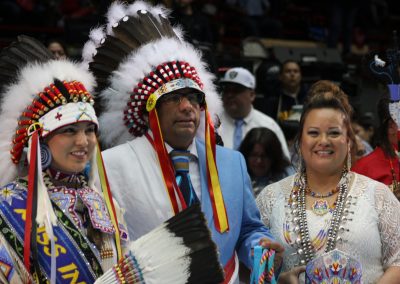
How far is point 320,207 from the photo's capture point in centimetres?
374

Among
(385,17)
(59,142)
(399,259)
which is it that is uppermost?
(385,17)

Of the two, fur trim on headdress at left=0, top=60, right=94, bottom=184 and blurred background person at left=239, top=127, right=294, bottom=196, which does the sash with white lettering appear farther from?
blurred background person at left=239, top=127, right=294, bottom=196

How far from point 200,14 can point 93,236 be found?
19.5 feet

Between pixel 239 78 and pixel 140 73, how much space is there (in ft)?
9.80

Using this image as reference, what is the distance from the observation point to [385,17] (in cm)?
1367

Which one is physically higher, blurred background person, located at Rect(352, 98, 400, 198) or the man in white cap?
the man in white cap

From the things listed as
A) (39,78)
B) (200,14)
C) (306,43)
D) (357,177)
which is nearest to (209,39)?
(200,14)

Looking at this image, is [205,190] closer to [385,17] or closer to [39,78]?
[39,78]

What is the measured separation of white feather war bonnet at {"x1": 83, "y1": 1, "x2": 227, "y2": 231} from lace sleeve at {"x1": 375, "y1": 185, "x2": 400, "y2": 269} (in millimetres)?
723

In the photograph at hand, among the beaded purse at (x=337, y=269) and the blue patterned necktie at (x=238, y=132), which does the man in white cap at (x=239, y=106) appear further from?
the beaded purse at (x=337, y=269)

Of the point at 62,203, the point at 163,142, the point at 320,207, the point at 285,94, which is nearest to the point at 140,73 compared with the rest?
the point at 163,142

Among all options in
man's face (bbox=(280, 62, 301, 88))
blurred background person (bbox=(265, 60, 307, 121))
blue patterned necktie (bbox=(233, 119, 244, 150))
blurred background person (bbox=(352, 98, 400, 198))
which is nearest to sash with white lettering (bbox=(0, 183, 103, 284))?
blurred background person (bbox=(352, 98, 400, 198))

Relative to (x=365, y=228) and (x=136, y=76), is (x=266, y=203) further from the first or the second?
(x=136, y=76)

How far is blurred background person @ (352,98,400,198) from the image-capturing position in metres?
4.61
